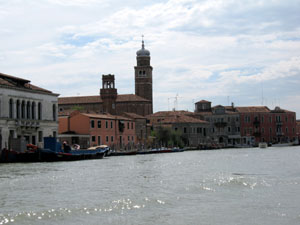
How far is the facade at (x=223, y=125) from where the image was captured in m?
92.1

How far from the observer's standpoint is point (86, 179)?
21.8m

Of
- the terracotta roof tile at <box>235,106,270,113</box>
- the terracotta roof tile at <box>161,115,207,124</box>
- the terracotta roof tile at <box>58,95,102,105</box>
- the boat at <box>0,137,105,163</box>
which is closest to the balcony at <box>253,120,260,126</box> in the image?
the terracotta roof tile at <box>235,106,270,113</box>

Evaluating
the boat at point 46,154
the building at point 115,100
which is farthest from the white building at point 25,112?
the building at point 115,100

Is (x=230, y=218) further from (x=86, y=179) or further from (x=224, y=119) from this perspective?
(x=224, y=119)

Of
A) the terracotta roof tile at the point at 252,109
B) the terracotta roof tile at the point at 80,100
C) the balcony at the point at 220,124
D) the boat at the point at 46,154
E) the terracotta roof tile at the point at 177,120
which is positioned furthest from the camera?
the terracotta roof tile at the point at 252,109

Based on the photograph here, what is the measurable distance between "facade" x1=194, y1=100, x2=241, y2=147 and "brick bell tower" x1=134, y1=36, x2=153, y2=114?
38.6ft

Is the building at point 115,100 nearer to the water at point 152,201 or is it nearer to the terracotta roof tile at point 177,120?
the terracotta roof tile at point 177,120

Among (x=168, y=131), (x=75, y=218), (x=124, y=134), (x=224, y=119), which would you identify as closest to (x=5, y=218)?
(x=75, y=218)

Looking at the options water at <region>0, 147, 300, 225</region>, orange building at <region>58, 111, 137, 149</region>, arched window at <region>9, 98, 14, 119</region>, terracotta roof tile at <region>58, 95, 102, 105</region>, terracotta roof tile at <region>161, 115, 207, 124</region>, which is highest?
terracotta roof tile at <region>58, 95, 102, 105</region>

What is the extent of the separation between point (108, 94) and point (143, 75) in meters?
19.0

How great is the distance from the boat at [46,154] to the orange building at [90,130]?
981cm

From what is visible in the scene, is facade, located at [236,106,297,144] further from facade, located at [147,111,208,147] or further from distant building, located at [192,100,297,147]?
facade, located at [147,111,208,147]

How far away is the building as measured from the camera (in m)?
82.3

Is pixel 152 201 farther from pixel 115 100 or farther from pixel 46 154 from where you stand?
pixel 115 100
